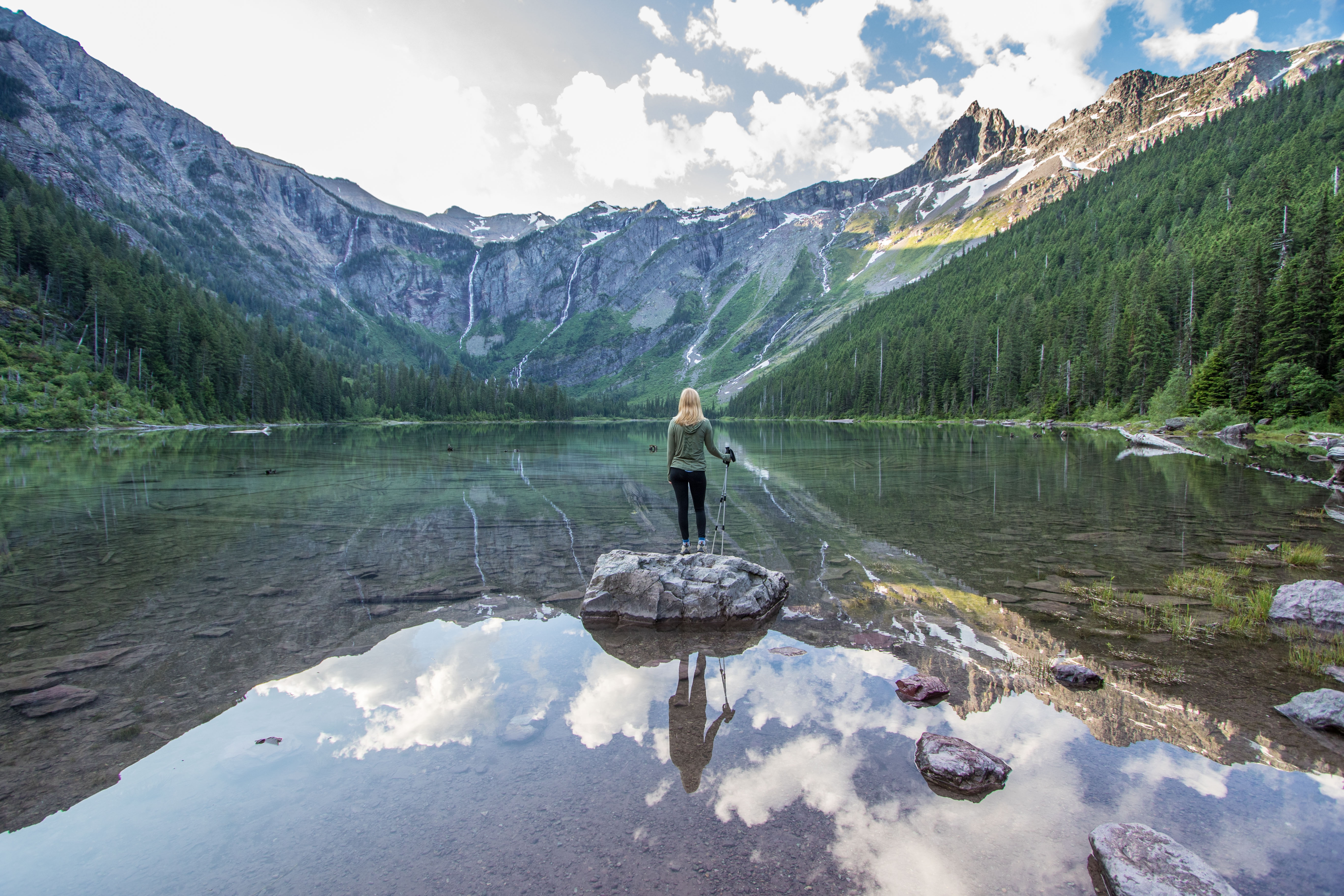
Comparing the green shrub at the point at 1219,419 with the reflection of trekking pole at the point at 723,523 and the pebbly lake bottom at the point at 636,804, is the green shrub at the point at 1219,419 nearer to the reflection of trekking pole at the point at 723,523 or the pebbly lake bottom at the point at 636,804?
the reflection of trekking pole at the point at 723,523

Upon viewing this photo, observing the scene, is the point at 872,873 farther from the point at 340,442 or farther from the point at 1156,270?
the point at 1156,270

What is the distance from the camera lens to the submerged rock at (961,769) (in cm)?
477

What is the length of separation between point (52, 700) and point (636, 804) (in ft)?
22.5

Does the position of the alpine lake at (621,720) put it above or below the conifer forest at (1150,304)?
below

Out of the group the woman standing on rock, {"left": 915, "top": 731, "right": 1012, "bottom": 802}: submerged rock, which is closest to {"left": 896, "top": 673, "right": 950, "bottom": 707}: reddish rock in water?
{"left": 915, "top": 731, "right": 1012, "bottom": 802}: submerged rock

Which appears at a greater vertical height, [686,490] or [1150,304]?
[1150,304]

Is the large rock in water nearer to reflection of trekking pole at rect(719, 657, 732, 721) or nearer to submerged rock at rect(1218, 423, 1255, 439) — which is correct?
Answer: reflection of trekking pole at rect(719, 657, 732, 721)

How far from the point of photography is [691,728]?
587cm

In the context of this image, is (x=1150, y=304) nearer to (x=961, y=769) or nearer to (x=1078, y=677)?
(x=1078, y=677)

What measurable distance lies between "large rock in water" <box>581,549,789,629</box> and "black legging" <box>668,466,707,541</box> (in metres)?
2.42

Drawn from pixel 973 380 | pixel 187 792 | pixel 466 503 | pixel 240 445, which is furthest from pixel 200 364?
pixel 973 380

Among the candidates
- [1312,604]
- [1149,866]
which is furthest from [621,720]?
[1312,604]

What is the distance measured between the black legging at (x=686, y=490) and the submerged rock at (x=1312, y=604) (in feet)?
30.3

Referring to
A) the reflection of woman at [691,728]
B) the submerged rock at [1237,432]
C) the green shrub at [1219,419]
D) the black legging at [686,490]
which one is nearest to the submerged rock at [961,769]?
the reflection of woman at [691,728]
